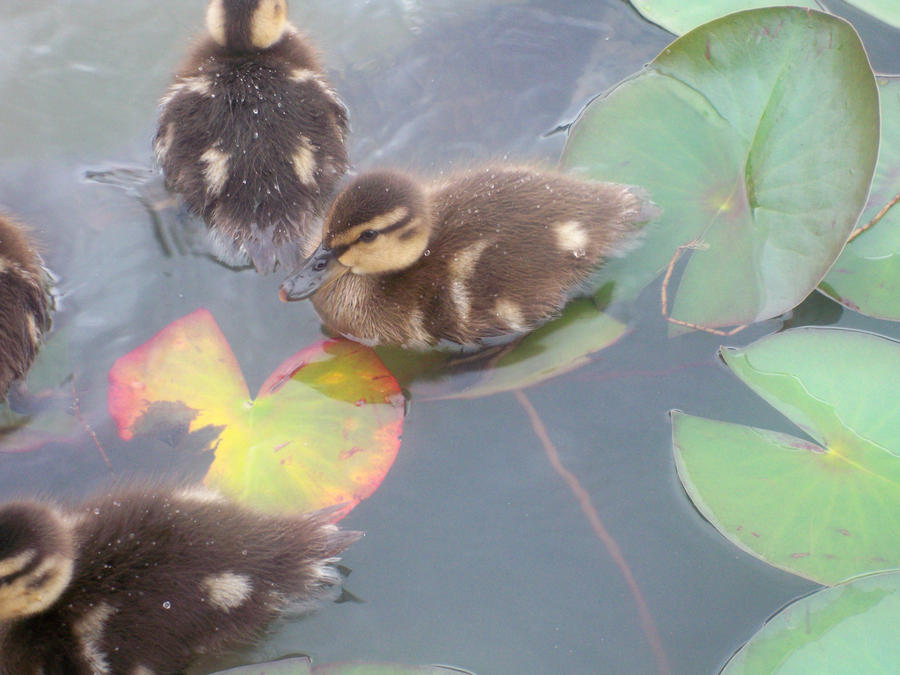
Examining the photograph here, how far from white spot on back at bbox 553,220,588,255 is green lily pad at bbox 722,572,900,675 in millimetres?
834

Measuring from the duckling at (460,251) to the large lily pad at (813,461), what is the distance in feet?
1.34

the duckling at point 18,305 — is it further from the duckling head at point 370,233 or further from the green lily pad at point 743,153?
the green lily pad at point 743,153

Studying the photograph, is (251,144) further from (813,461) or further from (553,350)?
(813,461)

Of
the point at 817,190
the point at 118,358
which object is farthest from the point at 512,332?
the point at 118,358

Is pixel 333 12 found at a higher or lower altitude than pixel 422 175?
higher

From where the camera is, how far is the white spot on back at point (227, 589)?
1.53 metres

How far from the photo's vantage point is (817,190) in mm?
1906

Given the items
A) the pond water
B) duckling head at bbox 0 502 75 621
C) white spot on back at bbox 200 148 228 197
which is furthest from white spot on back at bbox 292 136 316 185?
duckling head at bbox 0 502 75 621

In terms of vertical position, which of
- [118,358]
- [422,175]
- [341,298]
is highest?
[422,175]

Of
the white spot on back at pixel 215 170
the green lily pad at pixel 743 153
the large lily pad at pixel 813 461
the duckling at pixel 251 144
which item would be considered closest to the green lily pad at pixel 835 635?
the large lily pad at pixel 813 461

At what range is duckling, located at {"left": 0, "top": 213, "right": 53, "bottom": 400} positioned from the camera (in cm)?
187

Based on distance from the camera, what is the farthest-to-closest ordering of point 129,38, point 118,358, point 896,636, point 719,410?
1. point 129,38
2. point 118,358
3. point 719,410
4. point 896,636

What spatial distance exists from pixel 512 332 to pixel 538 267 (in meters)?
0.17

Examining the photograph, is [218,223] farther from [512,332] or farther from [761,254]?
[761,254]
